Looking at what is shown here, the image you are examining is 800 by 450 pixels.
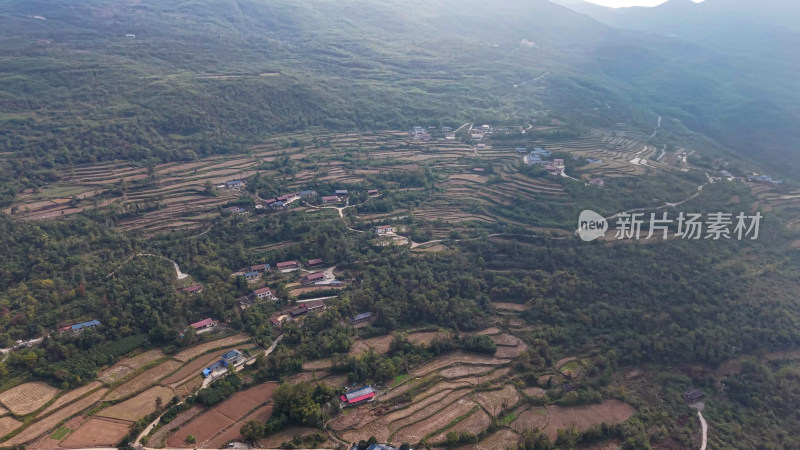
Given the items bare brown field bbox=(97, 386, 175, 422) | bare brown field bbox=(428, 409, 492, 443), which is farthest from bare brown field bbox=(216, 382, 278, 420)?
bare brown field bbox=(428, 409, 492, 443)

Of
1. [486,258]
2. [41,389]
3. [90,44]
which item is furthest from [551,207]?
[90,44]

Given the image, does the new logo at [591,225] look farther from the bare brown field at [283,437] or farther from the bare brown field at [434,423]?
the bare brown field at [283,437]

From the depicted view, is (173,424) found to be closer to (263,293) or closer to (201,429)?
(201,429)

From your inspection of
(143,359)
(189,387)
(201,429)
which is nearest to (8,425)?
(143,359)

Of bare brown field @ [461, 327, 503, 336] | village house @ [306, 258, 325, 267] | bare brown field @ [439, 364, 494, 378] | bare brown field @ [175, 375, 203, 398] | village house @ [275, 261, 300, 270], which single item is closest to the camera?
bare brown field @ [175, 375, 203, 398]

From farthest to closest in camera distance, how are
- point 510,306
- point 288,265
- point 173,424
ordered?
1. point 288,265
2. point 510,306
3. point 173,424

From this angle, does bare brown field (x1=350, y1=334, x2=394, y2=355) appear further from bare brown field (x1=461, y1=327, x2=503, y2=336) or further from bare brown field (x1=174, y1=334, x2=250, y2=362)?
bare brown field (x1=174, y1=334, x2=250, y2=362)
